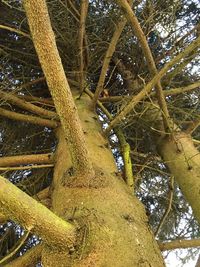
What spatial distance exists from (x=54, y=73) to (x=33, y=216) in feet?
1.64

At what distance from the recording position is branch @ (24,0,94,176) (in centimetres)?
127

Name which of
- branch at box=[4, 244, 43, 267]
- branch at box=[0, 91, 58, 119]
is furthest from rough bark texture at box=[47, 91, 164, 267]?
branch at box=[0, 91, 58, 119]

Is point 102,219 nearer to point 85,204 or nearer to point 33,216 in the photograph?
point 85,204

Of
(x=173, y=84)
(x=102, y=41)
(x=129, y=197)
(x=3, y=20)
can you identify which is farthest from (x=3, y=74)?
(x=129, y=197)

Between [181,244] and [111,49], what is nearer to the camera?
[181,244]

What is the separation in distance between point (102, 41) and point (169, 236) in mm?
1890

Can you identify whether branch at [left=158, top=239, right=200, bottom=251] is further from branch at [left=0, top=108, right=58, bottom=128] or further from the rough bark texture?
branch at [left=0, top=108, right=58, bottom=128]

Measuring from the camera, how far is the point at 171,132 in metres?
2.33

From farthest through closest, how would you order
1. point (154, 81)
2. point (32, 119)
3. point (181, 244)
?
point (32, 119) < point (154, 81) < point (181, 244)

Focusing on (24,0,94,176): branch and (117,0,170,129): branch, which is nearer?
(24,0,94,176): branch

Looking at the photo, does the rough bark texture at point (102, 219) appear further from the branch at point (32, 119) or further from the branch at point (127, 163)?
the branch at point (32, 119)

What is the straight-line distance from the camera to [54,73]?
4.52 ft

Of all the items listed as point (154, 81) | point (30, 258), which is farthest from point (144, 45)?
point (30, 258)

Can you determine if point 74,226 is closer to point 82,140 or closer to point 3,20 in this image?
point 82,140
